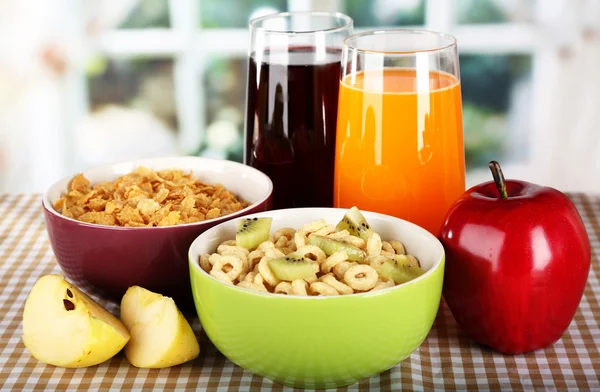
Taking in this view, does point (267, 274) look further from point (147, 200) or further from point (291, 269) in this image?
point (147, 200)

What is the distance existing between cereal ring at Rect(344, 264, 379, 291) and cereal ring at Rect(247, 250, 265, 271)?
0.11 metres

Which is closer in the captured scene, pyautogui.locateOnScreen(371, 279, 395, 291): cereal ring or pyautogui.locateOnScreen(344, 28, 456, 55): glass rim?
pyautogui.locateOnScreen(371, 279, 395, 291): cereal ring

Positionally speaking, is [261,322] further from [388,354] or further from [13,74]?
[13,74]

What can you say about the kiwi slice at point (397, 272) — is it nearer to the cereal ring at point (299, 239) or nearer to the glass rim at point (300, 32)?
the cereal ring at point (299, 239)

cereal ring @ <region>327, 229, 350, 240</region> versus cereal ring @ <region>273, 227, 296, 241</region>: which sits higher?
cereal ring @ <region>327, 229, 350, 240</region>

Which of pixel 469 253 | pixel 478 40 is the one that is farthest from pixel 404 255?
pixel 478 40

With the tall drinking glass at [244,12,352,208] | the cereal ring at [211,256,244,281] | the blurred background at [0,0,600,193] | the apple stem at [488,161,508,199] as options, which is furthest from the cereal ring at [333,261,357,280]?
the blurred background at [0,0,600,193]

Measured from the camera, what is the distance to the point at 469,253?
0.97 metres

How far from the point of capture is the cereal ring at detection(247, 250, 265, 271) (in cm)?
93

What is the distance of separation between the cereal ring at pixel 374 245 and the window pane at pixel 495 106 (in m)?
2.01

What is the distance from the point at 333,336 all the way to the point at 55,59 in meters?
2.41

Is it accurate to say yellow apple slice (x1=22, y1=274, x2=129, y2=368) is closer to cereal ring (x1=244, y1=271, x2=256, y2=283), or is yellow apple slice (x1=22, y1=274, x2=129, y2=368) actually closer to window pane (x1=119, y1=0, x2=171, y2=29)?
cereal ring (x1=244, y1=271, x2=256, y2=283)

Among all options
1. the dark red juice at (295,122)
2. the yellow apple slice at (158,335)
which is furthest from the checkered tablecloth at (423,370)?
the dark red juice at (295,122)

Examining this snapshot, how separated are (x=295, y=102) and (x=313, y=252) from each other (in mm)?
365
